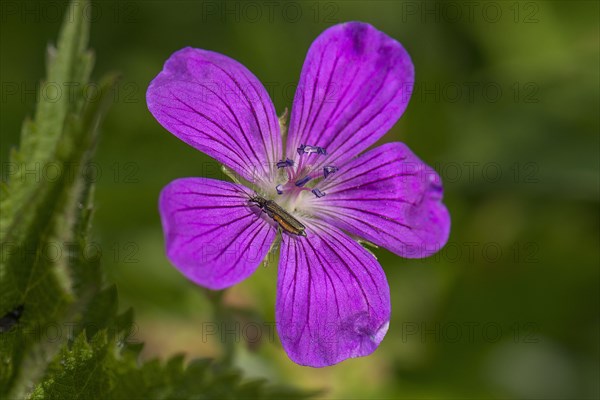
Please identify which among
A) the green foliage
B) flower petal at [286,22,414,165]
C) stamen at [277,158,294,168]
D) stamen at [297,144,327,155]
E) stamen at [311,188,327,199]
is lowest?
the green foliage

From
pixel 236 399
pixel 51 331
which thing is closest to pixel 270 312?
pixel 236 399

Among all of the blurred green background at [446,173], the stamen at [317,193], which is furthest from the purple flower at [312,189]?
the blurred green background at [446,173]

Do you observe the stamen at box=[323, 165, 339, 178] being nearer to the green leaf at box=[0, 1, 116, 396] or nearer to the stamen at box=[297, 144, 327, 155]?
the stamen at box=[297, 144, 327, 155]

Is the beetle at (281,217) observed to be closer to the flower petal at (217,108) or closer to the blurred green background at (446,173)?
the flower petal at (217,108)

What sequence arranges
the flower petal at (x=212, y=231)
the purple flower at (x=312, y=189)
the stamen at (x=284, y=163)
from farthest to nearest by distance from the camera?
the stamen at (x=284, y=163) < the purple flower at (x=312, y=189) < the flower petal at (x=212, y=231)

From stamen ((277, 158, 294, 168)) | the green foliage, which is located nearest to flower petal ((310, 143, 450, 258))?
stamen ((277, 158, 294, 168))

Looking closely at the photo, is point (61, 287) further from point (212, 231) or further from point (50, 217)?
point (212, 231)

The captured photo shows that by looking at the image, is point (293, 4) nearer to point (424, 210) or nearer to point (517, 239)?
point (517, 239)
